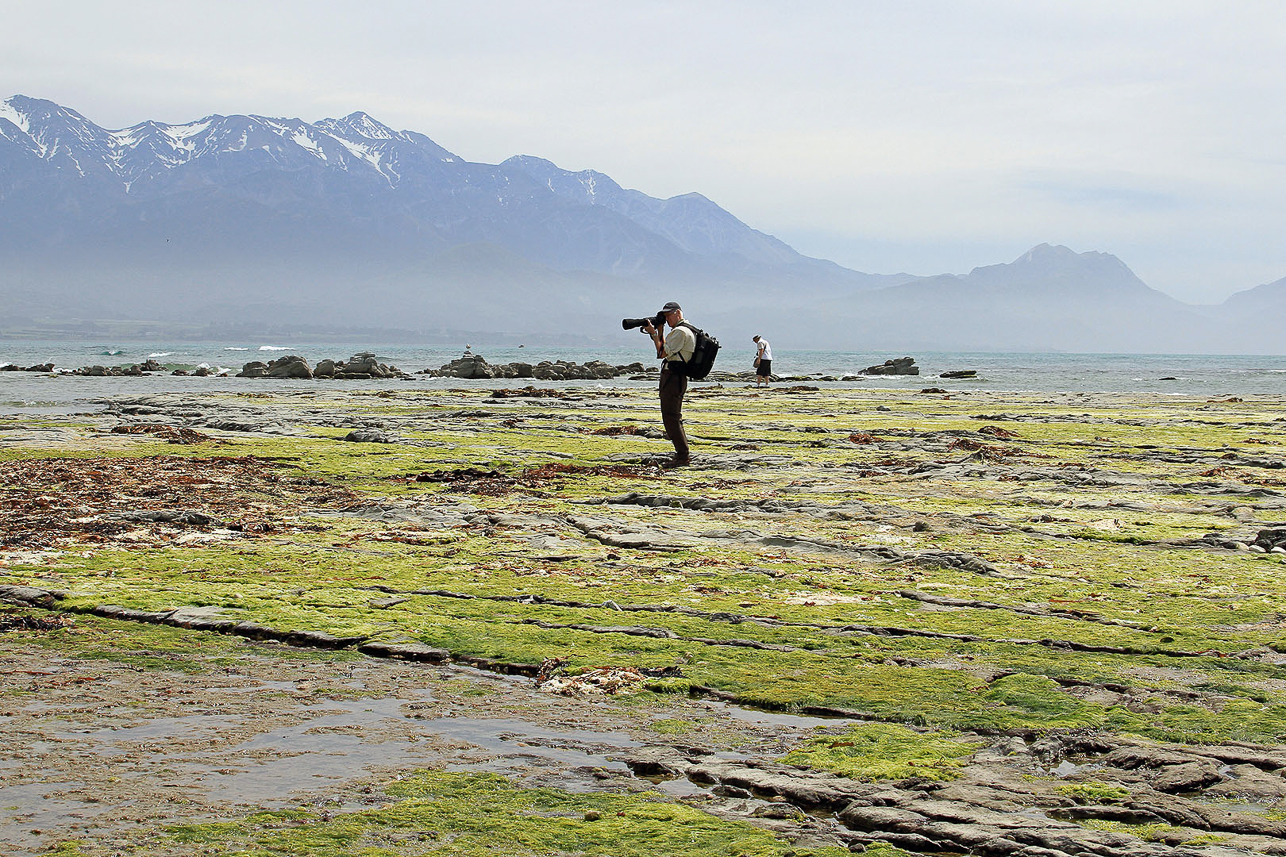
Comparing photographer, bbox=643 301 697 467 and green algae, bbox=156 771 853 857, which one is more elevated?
photographer, bbox=643 301 697 467

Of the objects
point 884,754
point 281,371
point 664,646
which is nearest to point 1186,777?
point 884,754

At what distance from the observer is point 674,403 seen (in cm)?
1833

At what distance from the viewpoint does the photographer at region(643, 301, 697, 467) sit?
59.6ft

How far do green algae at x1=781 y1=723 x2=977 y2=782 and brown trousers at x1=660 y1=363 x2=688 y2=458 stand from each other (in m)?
12.6

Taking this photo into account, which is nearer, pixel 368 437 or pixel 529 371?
pixel 368 437

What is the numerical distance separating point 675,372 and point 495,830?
1415cm

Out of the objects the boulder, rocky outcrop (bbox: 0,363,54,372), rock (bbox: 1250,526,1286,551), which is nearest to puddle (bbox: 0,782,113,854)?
rock (bbox: 1250,526,1286,551)

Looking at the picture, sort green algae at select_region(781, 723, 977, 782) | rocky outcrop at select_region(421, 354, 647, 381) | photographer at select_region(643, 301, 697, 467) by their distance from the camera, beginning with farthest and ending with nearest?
rocky outcrop at select_region(421, 354, 647, 381)
photographer at select_region(643, 301, 697, 467)
green algae at select_region(781, 723, 977, 782)

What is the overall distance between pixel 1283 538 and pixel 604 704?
8341 millimetres

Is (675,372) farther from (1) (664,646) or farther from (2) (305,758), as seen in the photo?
(2) (305,758)

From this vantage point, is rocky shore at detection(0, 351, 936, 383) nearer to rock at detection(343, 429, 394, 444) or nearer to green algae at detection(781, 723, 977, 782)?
rock at detection(343, 429, 394, 444)

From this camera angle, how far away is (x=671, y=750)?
5465mm

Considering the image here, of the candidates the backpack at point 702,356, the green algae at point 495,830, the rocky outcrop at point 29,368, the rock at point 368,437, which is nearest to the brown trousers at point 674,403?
Result: the backpack at point 702,356

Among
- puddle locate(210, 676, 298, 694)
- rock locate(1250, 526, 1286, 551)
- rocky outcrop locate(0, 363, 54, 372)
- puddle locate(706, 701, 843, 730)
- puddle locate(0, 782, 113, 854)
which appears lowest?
puddle locate(706, 701, 843, 730)
